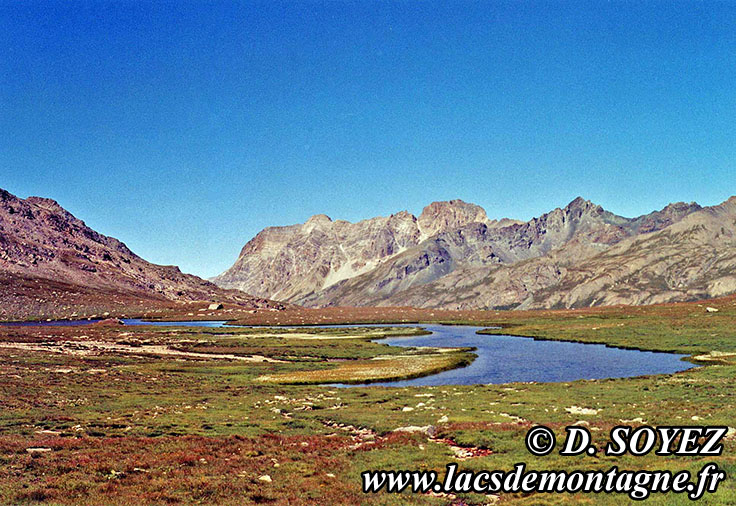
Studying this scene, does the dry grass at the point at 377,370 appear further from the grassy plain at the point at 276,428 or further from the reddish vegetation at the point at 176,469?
the reddish vegetation at the point at 176,469

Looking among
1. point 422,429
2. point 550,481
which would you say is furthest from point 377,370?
point 550,481

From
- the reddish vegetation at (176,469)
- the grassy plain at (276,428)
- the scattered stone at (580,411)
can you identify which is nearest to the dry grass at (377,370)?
the grassy plain at (276,428)

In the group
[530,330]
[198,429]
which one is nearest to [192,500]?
[198,429]

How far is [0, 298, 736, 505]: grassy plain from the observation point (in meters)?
24.4

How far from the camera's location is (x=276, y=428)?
134ft

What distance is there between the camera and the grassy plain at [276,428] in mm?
24375

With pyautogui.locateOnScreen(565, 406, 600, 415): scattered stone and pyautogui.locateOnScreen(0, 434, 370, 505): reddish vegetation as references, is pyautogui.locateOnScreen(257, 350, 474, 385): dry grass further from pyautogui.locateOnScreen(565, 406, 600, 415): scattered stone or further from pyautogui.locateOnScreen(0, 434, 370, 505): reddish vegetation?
pyautogui.locateOnScreen(0, 434, 370, 505): reddish vegetation

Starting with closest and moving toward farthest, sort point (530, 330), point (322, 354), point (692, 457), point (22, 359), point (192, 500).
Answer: point (192, 500) < point (692, 457) < point (22, 359) < point (322, 354) < point (530, 330)

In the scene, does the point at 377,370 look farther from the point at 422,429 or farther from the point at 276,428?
the point at 422,429

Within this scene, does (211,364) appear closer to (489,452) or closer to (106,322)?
(489,452)

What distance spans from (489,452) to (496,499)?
8482 mm

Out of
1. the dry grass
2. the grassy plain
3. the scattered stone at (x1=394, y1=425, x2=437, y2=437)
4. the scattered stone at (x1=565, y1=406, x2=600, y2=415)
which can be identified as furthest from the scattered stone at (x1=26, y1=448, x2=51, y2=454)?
the dry grass

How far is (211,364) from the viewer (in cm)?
9644

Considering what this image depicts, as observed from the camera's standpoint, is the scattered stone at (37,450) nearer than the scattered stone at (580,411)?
Yes
